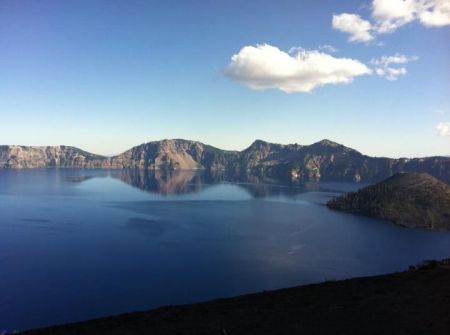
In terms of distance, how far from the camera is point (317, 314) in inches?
1053

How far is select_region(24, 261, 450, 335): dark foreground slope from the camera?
23.6m

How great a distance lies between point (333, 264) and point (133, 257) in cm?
5671

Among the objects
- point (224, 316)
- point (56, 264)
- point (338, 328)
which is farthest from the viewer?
point (56, 264)

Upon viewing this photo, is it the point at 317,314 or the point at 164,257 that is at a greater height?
the point at 317,314

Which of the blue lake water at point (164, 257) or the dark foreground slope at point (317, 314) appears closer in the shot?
the dark foreground slope at point (317, 314)

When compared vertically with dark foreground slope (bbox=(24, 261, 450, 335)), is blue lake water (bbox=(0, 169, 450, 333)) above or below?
below

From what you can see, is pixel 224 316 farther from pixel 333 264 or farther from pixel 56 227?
pixel 56 227

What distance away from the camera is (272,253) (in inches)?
4717

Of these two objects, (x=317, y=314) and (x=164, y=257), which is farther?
(x=164, y=257)

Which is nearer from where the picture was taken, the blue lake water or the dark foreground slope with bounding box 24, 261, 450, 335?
the dark foreground slope with bounding box 24, 261, 450, 335

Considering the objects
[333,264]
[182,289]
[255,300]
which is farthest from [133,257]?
[255,300]

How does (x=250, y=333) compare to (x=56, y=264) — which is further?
(x=56, y=264)

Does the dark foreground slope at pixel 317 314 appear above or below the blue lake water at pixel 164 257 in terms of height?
above

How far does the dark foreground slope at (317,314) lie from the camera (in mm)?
23641
